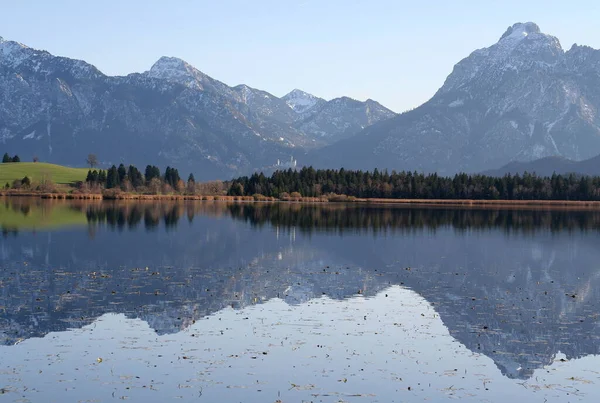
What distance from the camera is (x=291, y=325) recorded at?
4297 cm

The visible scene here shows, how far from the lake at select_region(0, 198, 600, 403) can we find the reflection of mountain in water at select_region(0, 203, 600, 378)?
0.70ft

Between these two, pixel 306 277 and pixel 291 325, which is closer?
pixel 291 325

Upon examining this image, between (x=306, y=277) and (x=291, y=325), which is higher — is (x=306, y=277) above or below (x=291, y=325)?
above

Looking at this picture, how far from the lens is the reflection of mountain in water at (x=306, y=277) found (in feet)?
139

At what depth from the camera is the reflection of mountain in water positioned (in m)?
42.4

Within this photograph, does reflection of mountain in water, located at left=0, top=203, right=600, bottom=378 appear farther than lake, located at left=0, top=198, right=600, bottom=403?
Yes

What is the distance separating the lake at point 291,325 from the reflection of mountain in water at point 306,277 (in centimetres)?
21

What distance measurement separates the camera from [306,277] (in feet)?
208

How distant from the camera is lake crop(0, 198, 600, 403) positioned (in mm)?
31406

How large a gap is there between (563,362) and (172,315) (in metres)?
22.8

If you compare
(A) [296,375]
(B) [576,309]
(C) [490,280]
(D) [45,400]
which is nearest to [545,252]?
(C) [490,280]

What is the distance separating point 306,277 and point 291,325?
20.4m

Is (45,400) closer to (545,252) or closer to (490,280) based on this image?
(490,280)

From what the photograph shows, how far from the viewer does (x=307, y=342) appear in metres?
38.9
